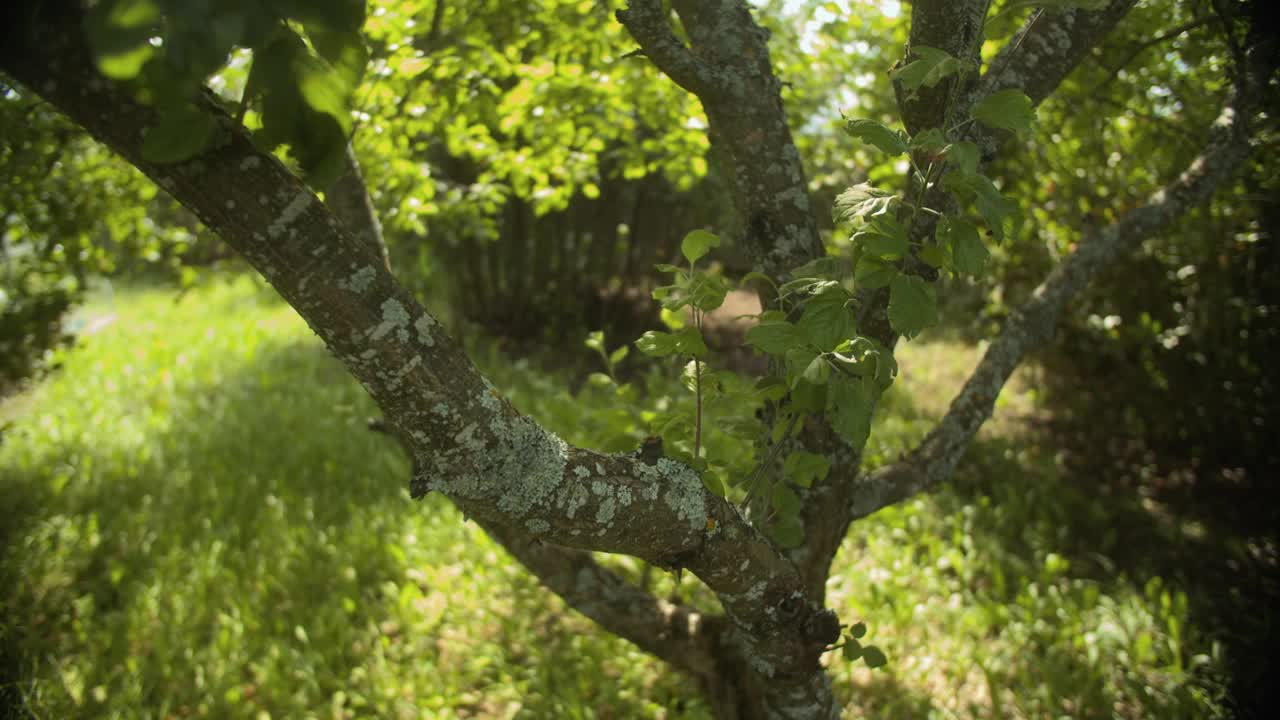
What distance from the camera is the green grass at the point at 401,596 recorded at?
2697mm

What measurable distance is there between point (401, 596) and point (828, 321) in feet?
8.58

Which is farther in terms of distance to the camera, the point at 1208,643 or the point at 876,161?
the point at 876,161

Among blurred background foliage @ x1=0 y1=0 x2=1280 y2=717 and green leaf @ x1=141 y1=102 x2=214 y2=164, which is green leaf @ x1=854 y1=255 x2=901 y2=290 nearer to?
blurred background foliage @ x1=0 y1=0 x2=1280 y2=717

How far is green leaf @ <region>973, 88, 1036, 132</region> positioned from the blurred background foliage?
442 millimetres

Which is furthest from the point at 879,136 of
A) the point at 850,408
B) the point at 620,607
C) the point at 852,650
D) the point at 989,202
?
the point at 620,607

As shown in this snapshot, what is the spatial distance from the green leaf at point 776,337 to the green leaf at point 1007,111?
433mm

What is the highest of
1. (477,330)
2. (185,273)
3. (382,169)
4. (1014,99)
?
(477,330)

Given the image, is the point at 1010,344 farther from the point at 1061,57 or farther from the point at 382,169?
the point at 382,169

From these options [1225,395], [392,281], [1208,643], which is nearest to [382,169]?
[392,281]

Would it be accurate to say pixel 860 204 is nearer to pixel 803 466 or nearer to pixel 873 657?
pixel 803 466

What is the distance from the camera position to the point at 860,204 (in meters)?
1.21

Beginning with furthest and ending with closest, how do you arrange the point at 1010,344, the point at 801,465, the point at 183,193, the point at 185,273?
the point at 185,273 < the point at 1010,344 < the point at 801,465 < the point at 183,193

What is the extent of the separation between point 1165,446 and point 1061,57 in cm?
357

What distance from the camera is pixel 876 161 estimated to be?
322 cm
